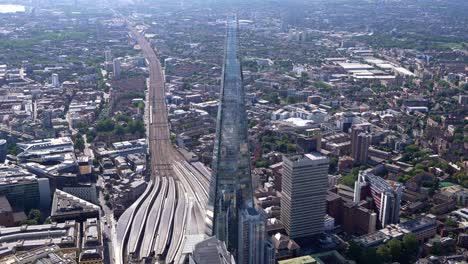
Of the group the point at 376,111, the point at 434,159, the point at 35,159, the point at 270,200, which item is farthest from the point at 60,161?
the point at 376,111

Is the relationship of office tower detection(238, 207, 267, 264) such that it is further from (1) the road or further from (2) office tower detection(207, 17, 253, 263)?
(1) the road

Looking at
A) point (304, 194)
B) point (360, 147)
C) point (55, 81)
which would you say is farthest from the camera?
point (55, 81)

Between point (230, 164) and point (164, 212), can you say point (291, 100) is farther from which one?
point (230, 164)

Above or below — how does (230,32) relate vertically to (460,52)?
above

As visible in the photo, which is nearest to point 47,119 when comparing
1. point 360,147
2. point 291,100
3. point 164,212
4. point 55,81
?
point 55,81

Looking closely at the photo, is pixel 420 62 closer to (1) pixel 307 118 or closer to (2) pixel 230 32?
(1) pixel 307 118

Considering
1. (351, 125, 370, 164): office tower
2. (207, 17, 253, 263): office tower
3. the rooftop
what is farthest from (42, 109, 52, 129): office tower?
(207, 17, 253, 263): office tower
